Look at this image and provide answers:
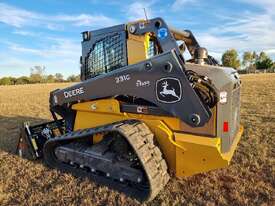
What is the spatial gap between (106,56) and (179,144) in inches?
74.3

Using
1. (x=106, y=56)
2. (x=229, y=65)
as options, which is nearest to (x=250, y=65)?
(x=229, y=65)

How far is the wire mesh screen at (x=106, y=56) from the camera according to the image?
434 cm

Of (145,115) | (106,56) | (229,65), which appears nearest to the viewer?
(145,115)

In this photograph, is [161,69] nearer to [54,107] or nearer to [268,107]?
[54,107]

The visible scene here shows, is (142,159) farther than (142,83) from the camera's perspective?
No

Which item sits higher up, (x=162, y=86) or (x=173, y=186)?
(x=162, y=86)

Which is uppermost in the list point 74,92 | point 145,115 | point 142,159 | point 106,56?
point 106,56

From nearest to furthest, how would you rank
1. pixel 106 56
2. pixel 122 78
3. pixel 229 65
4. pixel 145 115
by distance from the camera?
pixel 122 78, pixel 145 115, pixel 106 56, pixel 229 65

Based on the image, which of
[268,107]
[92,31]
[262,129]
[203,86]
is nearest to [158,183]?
[203,86]

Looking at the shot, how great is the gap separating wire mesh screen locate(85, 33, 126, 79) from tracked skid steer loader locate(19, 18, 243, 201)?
0.01m

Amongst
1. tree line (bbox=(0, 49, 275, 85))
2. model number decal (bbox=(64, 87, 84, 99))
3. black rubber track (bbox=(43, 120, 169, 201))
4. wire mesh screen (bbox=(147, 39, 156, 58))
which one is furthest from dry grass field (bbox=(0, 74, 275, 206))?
tree line (bbox=(0, 49, 275, 85))

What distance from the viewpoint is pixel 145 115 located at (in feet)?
12.7

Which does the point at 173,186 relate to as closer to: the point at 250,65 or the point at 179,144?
the point at 179,144

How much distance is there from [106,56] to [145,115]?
1.31 meters
